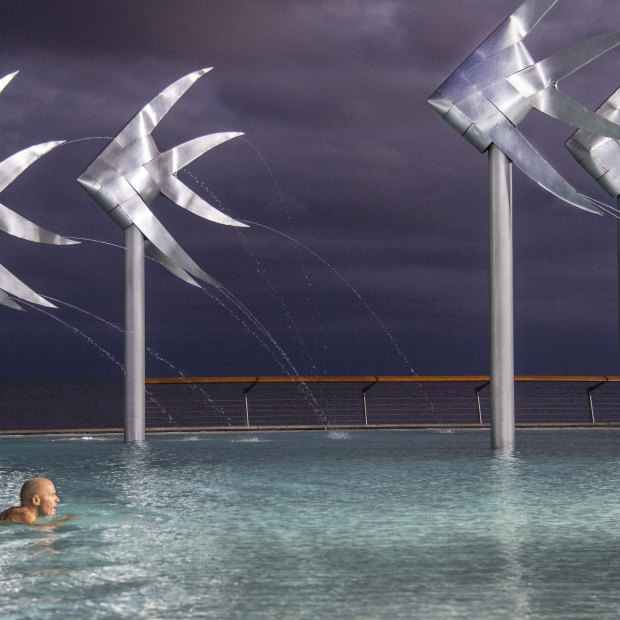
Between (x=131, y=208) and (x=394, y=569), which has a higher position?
(x=131, y=208)

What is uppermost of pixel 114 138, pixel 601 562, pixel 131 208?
pixel 114 138

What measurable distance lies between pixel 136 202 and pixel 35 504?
28.1 feet

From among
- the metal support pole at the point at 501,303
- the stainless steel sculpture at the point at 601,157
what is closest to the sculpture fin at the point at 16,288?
the metal support pole at the point at 501,303

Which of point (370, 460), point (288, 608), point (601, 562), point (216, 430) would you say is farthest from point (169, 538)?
point (216, 430)

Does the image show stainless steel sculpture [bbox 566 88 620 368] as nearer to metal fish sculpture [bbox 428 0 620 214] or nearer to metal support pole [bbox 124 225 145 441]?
metal fish sculpture [bbox 428 0 620 214]

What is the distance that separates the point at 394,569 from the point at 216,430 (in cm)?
1297

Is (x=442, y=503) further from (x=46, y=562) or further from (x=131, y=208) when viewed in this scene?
(x=131, y=208)

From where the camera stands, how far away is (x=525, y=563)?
5.45m

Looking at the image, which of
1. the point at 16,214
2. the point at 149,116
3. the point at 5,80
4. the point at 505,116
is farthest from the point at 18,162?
the point at 505,116

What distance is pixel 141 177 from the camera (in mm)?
15125

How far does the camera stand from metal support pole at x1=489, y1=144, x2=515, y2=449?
1383 cm

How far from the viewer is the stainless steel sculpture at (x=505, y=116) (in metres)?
13.6

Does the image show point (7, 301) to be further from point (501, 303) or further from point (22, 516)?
point (22, 516)

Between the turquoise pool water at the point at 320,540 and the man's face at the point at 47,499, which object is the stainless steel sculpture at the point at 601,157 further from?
the man's face at the point at 47,499
